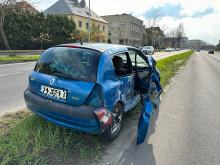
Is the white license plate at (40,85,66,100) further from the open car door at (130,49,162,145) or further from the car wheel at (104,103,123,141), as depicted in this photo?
the open car door at (130,49,162,145)

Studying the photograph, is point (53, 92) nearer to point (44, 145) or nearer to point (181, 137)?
point (44, 145)

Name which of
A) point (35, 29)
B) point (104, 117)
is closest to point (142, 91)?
point (104, 117)

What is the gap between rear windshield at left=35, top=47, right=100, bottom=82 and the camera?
301 cm

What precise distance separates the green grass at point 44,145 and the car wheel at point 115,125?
20 centimetres

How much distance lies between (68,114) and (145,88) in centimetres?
224

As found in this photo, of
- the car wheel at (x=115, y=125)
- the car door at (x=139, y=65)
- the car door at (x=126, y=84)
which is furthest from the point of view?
the car door at (x=139, y=65)

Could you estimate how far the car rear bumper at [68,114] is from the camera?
9.32 feet

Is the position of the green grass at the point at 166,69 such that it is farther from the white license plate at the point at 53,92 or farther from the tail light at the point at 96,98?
the white license plate at the point at 53,92

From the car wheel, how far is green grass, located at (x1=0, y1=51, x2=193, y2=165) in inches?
7.1

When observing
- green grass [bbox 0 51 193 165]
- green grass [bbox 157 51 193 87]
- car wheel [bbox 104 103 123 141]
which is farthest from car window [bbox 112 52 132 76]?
green grass [bbox 157 51 193 87]

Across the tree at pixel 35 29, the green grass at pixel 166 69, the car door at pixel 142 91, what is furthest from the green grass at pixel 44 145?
the tree at pixel 35 29

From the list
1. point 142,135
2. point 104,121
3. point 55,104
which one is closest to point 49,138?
point 55,104

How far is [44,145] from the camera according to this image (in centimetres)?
297

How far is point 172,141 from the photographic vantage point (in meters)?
3.67
